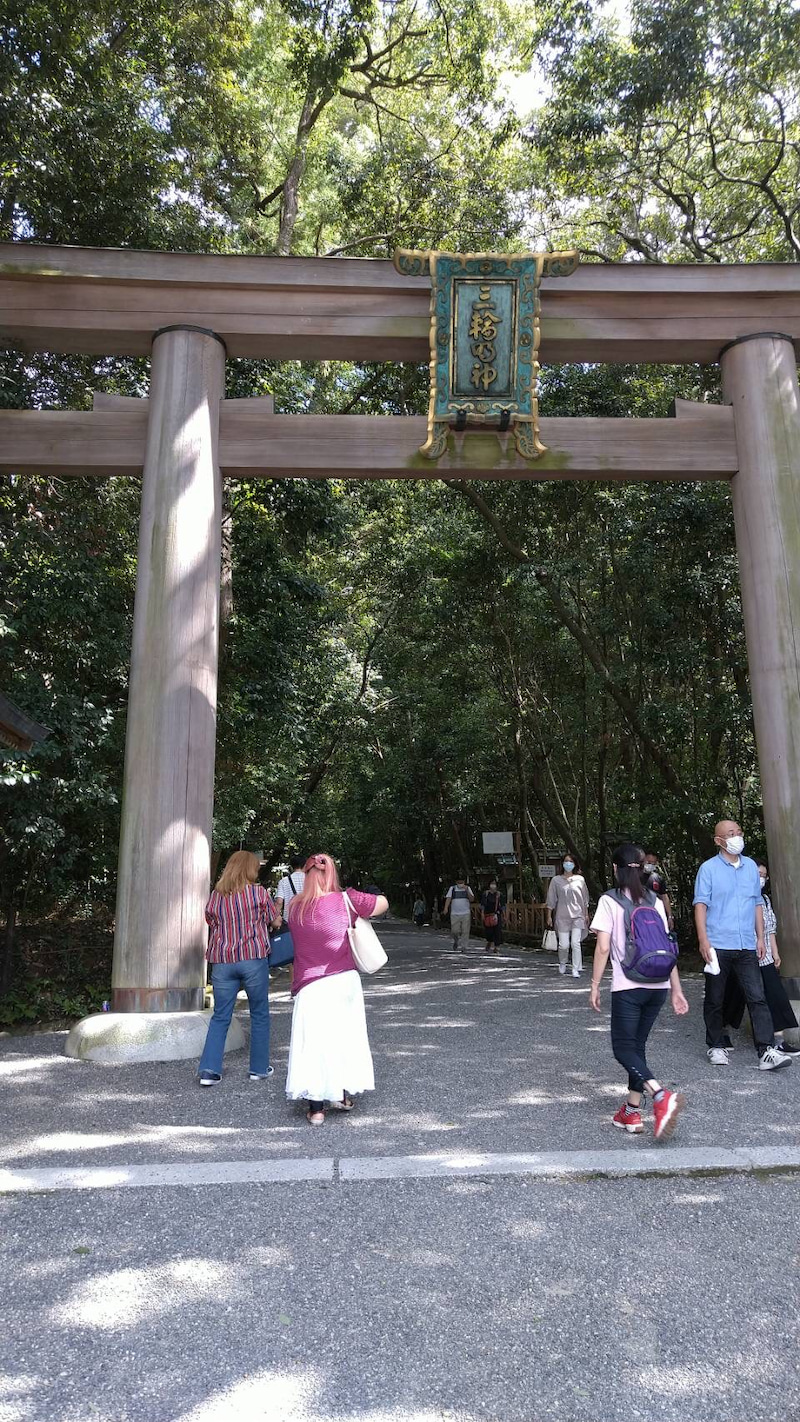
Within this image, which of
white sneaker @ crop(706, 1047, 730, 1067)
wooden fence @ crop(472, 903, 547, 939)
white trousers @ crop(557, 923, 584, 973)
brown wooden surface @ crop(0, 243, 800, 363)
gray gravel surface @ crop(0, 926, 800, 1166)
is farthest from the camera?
wooden fence @ crop(472, 903, 547, 939)

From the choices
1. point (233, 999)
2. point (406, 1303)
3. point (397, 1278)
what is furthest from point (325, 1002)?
point (406, 1303)

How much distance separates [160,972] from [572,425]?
564 cm

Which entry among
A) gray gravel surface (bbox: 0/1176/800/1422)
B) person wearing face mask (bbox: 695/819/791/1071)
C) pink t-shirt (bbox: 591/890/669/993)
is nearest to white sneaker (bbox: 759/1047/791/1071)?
person wearing face mask (bbox: 695/819/791/1071)

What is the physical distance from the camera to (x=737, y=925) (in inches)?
225

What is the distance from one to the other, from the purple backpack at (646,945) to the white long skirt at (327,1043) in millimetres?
1374

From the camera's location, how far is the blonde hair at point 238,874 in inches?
211

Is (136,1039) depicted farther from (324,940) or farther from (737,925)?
(737,925)

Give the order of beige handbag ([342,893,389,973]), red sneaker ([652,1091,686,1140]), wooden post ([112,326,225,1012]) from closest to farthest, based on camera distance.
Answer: red sneaker ([652,1091,686,1140]), beige handbag ([342,893,389,973]), wooden post ([112,326,225,1012])

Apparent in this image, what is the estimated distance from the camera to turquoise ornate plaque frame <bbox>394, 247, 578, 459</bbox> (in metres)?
7.84

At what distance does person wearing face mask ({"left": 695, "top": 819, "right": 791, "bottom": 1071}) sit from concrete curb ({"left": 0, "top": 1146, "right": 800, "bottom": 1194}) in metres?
1.68

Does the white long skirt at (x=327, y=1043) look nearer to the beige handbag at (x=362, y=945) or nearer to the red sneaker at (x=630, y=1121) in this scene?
the beige handbag at (x=362, y=945)

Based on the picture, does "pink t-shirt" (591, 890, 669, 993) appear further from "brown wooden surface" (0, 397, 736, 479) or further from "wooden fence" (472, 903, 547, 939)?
"wooden fence" (472, 903, 547, 939)

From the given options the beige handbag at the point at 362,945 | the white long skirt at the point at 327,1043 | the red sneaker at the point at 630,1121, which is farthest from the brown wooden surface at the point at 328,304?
the red sneaker at the point at 630,1121

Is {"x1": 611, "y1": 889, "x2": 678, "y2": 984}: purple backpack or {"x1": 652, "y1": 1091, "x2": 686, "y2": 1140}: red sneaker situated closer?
{"x1": 652, "y1": 1091, "x2": 686, "y2": 1140}: red sneaker
